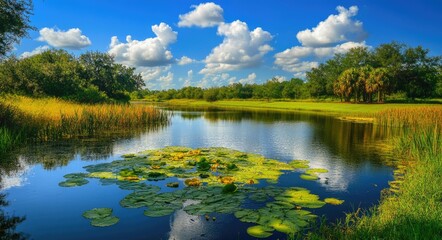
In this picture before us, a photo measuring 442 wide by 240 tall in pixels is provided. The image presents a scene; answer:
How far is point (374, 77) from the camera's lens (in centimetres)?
6788

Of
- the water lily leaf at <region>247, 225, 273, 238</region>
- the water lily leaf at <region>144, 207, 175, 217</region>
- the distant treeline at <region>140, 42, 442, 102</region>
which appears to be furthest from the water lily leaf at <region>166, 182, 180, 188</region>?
the distant treeline at <region>140, 42, 442, 102</region>

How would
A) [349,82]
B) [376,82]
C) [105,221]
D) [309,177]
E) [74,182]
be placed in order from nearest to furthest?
[105,221] < [74,182] < [309,177] < [376,82] < [349,82]

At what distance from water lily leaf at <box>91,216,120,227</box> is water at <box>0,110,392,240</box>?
15 cm

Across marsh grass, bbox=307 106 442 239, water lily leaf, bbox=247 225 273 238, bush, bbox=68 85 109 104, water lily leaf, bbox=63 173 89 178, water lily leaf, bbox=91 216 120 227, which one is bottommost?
water lily leaf, bbox=91 216 120 227

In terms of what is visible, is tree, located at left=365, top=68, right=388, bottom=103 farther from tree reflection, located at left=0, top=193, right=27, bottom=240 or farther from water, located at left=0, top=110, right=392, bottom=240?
tree reflection, located at left=0, top=193, right=27, bottom=240

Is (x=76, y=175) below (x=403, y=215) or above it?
below

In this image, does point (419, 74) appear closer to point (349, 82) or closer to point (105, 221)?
point (349, 82)

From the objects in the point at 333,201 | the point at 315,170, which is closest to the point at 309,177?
the point at 315,170

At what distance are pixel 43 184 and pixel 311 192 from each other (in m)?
Result: 9.57

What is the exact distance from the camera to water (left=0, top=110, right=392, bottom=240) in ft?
25.3


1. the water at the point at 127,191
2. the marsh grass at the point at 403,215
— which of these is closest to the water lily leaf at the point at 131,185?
the water at the point at 127,191

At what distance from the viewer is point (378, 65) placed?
89188 millimetres

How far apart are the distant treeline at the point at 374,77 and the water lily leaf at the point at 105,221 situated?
6895 centimetres

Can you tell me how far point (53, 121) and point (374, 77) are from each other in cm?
6441
